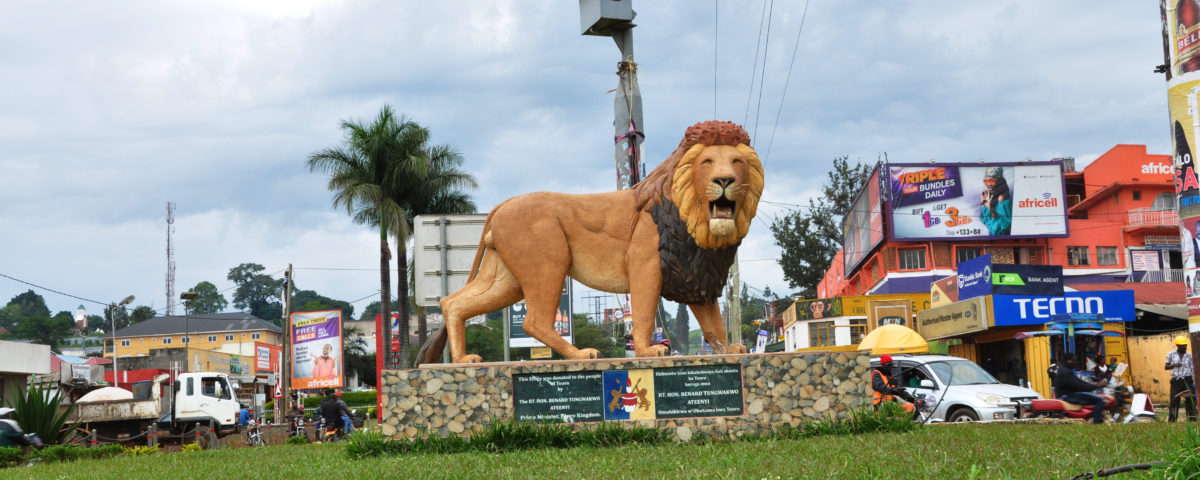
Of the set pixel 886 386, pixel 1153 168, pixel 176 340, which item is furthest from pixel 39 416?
pixel 176 340

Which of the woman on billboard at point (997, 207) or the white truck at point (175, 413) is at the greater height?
the woman on billboard at point (997, 207)

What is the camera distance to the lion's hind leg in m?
9.13

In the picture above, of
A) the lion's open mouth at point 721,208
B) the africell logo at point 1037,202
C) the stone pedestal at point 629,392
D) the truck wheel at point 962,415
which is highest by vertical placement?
the africell logo at point 1037,202

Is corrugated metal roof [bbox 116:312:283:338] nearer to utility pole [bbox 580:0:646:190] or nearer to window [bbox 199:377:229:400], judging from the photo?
window [bbox 199:377:229:400]

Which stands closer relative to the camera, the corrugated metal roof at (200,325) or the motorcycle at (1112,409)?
the motorcycle at (1112,409)

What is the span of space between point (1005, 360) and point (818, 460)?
833 inches

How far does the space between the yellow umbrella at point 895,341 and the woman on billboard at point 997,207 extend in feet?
74.6

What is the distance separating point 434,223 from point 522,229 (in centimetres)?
366

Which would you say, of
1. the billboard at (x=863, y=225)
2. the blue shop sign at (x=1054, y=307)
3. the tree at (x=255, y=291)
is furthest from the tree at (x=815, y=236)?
the tree at (x=255, y=291)

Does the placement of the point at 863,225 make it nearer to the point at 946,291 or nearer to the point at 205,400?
the point at 946,291

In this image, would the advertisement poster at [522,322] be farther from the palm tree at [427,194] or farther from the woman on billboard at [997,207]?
the woman on billboard at [997,207]

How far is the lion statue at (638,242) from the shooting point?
859cm

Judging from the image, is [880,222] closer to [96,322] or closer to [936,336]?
[936,336]

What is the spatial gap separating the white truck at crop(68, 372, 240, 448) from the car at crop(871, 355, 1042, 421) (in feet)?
41.3
